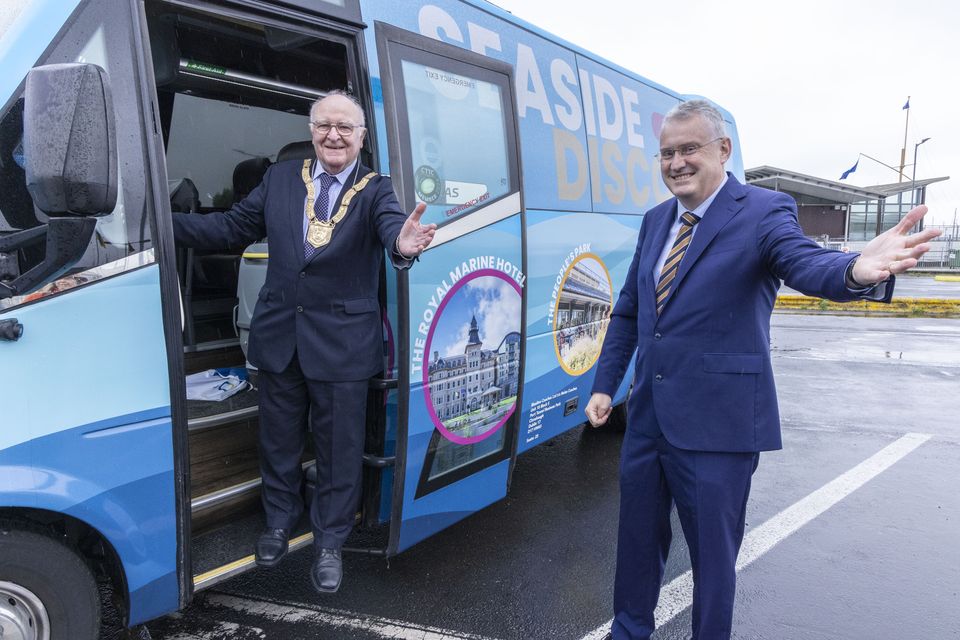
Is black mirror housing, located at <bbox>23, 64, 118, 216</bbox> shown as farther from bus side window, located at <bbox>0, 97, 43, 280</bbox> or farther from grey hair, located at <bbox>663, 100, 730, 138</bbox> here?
grey hair, located at <bbox>663, 100, 730, 138</bbox>

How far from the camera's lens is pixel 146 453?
2072mm

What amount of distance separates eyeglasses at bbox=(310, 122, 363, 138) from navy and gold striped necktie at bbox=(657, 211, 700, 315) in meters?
1.30

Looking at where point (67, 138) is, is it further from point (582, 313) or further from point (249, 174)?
point (249, 174)

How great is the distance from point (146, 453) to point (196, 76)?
246 centimetres

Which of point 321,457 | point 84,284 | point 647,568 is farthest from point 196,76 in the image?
point 647,568

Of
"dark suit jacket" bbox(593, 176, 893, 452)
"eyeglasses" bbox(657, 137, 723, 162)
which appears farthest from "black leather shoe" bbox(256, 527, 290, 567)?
"eyeglasses" bbox(657, 137, 723, 162)

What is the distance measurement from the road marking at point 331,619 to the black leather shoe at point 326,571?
1.13 feet

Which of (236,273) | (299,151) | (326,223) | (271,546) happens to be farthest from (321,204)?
(236,273)

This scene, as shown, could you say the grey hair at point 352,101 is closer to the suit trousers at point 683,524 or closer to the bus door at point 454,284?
the bus door at point 454,284

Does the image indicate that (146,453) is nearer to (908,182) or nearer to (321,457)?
(321,457)

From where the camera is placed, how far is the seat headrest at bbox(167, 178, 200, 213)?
4.64 metres

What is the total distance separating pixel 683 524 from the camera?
7.89 feet

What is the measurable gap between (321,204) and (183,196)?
2684 millimetres

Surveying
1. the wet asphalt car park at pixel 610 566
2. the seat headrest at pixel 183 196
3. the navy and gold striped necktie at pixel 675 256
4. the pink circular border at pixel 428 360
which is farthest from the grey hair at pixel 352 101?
the seat headrest at pixel 183 196
